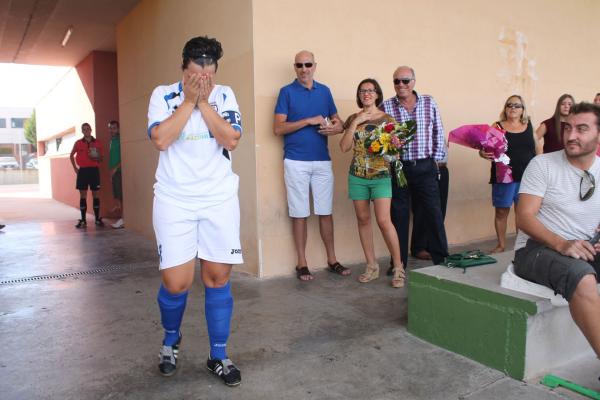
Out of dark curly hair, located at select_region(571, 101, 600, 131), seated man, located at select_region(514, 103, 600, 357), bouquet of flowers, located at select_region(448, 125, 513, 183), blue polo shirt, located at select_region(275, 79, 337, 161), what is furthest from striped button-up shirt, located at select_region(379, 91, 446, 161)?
dark curly hair, located at select_region(571, 101, 600, 131)

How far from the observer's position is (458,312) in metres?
3.08

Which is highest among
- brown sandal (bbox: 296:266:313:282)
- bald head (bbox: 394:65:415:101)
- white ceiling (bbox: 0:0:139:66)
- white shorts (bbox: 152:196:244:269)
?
white ceiling (bbox: 0:0:139:66)

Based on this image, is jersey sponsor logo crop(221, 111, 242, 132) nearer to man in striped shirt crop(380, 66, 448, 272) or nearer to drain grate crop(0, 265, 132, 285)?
man in striped shirt crop(380, 66, 448, 272)

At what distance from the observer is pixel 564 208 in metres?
2.80

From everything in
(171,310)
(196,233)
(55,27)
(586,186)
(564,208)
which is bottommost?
(171,310)

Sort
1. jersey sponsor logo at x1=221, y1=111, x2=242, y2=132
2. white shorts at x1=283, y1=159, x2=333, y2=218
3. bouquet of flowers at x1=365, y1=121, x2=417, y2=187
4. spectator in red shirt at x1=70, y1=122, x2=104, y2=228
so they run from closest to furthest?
jersey sponsor logo at x1=221, y1=111, x2=242, y2=132
bouquet of flowers at x1=365, y1=121, x2=417, y2=187
white shorts at x1=283, y1=159, x2=333, y2=218
spectator in red shirt at x1=70, y1=122, x2=104, y2=228

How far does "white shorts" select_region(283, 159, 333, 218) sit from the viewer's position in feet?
15.7

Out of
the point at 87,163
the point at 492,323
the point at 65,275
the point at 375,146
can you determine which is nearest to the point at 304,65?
the point at 375,146

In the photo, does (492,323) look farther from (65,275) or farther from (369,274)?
(65,275)

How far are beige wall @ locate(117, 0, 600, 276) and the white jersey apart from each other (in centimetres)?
215

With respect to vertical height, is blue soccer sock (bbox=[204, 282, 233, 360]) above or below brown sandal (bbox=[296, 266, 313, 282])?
above

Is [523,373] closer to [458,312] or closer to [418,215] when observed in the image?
[458,312]

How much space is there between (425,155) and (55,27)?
739cm

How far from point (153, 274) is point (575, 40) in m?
7.12
